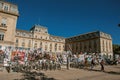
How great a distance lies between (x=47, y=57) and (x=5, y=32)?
1274 centimetres

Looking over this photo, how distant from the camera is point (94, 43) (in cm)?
5934

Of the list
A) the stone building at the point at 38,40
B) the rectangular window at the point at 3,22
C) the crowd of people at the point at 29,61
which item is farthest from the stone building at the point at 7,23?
the stone building at the point at 38,40

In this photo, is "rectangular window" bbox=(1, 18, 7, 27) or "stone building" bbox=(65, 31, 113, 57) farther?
"stone building" bbox=(65, 31, 113, 57)

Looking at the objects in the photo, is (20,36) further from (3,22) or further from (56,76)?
(56,76)

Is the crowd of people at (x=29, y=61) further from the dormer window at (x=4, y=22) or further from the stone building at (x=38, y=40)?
the stone building at (x=38, y=40)

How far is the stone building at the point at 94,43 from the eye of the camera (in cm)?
5731

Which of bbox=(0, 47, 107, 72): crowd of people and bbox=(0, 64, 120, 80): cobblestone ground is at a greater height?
bbox=(0, 47, 107, 72): crowd of people

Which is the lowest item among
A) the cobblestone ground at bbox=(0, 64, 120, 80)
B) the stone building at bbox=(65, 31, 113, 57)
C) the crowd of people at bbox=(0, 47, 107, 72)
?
the cobblestone ground at bbox=(0, 64, 120, 80)

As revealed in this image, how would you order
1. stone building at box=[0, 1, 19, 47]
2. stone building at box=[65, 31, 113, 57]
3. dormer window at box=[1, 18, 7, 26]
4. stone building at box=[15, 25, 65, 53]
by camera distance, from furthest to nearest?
stone building at box=[15, 25, 65, 53] → stone building at box=[65, 31, 113, 57] → dormer window at box=[1, 18, 7, 26] → stone building at box=[0, 1, 19, 47]

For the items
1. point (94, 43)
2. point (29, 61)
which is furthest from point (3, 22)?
point (94, 43)

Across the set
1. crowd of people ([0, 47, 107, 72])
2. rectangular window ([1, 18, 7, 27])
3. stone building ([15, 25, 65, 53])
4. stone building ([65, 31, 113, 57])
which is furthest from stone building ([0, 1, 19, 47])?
stone building ([65, 31, 113, 57])

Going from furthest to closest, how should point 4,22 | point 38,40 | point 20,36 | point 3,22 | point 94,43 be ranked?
point 38,40 < point 94,43 < point 20,36 < point 4,22 < point 3,22

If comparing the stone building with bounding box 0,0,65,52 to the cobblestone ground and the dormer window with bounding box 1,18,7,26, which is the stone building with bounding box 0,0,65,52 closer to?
the dormer window with bounding box 1,18,7,26

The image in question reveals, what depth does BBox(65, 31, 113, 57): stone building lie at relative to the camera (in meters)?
57.3
